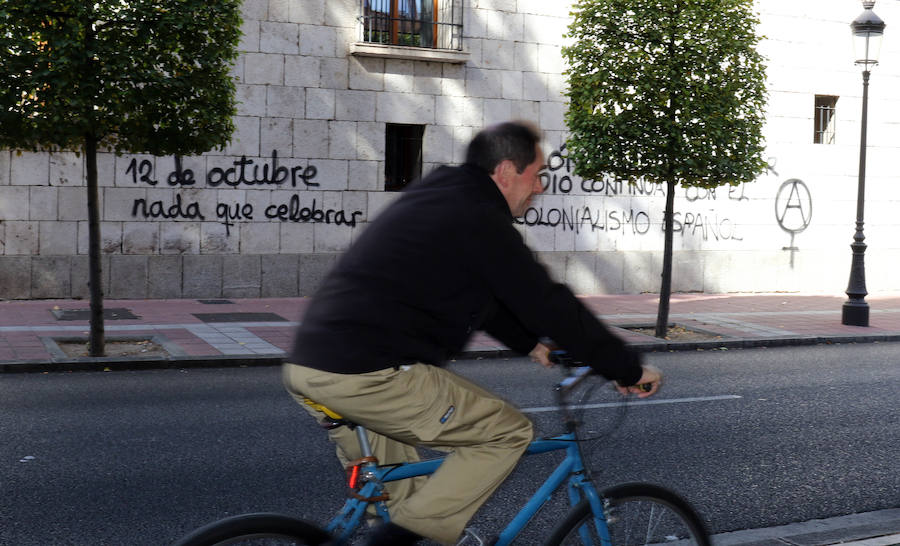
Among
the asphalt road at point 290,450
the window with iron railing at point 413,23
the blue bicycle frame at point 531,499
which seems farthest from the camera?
the window with iron railing at point 413,23

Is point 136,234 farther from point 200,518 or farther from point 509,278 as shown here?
point 509,278

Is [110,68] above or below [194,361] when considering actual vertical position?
above

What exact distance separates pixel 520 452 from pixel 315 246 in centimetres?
1371

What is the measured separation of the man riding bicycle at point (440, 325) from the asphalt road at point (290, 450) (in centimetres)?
41

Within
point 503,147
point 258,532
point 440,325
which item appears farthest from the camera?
point 503,147


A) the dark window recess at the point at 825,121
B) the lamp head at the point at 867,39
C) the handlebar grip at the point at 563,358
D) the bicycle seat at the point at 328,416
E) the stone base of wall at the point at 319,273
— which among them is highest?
the lamp head at the point at 867,39

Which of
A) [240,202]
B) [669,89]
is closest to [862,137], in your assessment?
[669,89]

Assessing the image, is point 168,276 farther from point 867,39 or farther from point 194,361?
point 867,39

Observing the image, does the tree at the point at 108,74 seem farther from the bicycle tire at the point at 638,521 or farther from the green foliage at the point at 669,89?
the bicycle tire at the point at 638,521

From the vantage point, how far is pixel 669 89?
1232cm

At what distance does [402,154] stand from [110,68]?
26.7ft

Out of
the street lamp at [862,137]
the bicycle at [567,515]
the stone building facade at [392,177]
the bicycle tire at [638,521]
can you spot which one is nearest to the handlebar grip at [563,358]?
the bicycle at [567,515]

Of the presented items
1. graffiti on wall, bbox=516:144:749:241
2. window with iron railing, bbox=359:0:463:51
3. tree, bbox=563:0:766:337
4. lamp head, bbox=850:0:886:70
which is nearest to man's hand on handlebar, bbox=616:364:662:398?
tree, bbox=563:0:766:337

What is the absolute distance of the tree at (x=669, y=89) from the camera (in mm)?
12328
